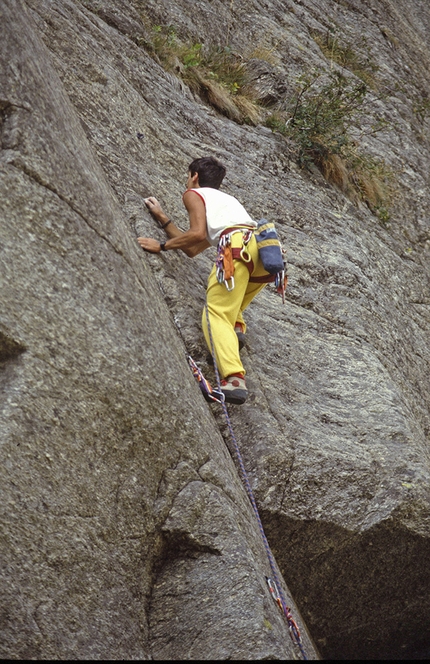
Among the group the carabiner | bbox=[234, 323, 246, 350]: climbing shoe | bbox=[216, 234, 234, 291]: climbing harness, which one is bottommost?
bbox=[234, 323, 246, 350]: climbing shoe

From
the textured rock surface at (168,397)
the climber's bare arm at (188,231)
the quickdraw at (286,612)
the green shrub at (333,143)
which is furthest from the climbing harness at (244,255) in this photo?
the green shrub at (333,143)

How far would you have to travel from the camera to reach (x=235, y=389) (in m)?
5.90

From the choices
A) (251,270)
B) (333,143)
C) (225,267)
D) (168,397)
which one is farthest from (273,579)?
(333,143)

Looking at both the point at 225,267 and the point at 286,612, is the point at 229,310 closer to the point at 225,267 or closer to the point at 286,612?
the point at 225,267

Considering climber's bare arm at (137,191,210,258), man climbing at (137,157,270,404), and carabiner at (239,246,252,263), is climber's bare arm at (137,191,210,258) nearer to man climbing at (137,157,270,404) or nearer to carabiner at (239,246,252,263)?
man climbing at (137,157,270,404)

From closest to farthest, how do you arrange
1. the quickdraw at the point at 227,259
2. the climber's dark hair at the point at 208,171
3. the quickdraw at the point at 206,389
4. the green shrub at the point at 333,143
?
the quickdraw at the point at 206,389 < the quickdraw at the point at 227,259 < the climber's dark hair at the point at 208,171 < the green shrub at the point at 333,143

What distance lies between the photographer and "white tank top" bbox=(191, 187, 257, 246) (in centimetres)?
665

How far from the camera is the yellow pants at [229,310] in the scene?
6.04 m

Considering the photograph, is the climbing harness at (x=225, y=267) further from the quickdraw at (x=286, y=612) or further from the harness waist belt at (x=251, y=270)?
the quickdraw at (x=286, y=612)

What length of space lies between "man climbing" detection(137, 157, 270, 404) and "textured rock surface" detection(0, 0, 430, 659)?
0.22 metres

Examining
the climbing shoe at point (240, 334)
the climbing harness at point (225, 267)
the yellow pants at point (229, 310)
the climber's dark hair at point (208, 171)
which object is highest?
the climber's dark hair at point (208, 171)

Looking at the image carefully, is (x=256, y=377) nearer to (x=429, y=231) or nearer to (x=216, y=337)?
(x=216, y=337)

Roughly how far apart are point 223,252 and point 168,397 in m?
1.96

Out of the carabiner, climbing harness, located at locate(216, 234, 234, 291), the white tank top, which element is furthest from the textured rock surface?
the carabiner
